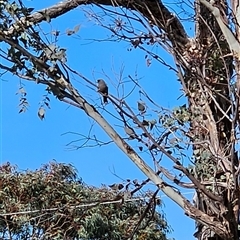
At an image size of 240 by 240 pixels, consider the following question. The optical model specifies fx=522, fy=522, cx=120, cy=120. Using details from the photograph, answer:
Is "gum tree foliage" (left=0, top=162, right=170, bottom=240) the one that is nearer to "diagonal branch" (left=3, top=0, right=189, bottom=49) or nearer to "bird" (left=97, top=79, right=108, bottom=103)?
"diagonal branch" (left=3, top=0, right=189, bottom=49)

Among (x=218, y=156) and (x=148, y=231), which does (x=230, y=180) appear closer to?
(x=218, y=156)

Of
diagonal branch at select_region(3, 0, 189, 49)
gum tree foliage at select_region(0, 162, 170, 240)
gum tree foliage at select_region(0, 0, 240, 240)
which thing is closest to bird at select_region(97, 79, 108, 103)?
gum tree foliage at select_region(0, 0, 240, 240)

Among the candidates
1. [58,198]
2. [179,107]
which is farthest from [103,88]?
[58,198]

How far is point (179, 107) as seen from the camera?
1929mm

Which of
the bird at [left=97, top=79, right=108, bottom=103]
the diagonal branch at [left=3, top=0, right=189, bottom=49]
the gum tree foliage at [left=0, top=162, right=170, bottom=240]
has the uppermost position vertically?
the gum tree foliage at [left=0, top=162, right=170, bottom=240]

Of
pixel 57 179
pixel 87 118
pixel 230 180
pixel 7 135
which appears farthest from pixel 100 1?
pixel 57 179

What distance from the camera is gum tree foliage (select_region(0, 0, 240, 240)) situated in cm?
151

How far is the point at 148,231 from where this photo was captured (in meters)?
6.27

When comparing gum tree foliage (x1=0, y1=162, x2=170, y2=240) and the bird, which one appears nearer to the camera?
the bird

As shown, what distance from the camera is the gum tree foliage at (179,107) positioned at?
4.97ft

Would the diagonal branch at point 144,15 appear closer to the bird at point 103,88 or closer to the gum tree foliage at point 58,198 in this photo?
the bird at point 103,88

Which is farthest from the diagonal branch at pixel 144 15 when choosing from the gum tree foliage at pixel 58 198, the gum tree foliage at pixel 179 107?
the gum tree foliage at pixel 58 198

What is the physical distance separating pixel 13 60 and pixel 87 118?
0.28 m

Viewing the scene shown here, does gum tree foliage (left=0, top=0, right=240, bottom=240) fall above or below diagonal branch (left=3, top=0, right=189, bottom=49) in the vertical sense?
below
